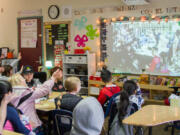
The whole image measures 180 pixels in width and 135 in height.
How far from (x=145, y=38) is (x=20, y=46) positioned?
3844mm

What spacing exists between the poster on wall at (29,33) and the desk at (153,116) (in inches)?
195

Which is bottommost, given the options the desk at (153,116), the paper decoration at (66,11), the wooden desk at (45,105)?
the wooden desk at (45,105)

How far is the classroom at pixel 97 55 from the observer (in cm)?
298

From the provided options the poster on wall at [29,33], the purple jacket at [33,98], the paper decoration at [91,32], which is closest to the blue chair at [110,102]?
the purple jacket at [33,98]

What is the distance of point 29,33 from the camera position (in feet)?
23.7

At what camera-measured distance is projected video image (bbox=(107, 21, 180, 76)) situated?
5285mm

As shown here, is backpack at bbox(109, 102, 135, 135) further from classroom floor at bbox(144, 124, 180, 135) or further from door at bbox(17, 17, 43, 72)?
door at bbox(17, 17, 43, 72)

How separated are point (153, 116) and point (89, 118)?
4.14ft

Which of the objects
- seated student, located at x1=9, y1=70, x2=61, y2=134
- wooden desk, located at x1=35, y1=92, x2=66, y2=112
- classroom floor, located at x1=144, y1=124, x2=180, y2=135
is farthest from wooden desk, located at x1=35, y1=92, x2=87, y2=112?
classroom floor, located at x1=144, y1=124, x2=180, y2=135

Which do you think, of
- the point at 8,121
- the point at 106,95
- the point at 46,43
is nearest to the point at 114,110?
the point at 106,95

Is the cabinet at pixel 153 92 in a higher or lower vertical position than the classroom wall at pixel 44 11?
lower

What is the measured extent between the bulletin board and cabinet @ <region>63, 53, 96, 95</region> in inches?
19.6

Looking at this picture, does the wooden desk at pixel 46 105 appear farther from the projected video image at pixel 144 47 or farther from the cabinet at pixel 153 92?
the projected video image at pixel 144 47

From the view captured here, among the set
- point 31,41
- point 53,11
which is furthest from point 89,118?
point 31,41
